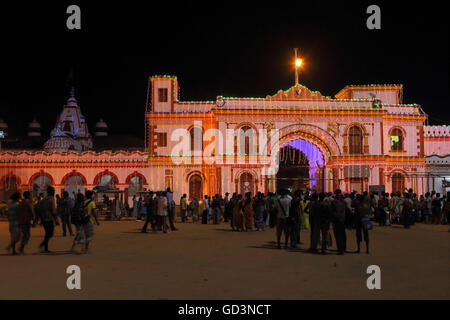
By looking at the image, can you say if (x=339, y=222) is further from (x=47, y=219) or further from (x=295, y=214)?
(x=47, y=219)

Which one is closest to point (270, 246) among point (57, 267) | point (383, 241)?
point (383, 241)

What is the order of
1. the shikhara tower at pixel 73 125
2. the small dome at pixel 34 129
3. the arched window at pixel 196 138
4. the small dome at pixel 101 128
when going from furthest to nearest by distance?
the small dome at pixel 101 128 → the small dome at pixel 34 129 → the shikhara tower at pixel 73 125 → the arched window at pixel 196 138

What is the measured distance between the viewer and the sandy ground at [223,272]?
6660 mm

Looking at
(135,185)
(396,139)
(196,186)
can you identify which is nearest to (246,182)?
(196,186)

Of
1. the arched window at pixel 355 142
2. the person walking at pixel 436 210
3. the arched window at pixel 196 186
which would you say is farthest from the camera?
the arched window at pixel 196 186

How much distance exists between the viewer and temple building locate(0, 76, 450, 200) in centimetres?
3125

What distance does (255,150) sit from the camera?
31344 millimetres

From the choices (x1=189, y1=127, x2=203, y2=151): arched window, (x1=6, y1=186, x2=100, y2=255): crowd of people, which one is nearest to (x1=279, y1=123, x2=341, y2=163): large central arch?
(x1=189, y1=127, x2=203, y2=151): arched window

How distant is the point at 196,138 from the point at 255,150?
425 cm

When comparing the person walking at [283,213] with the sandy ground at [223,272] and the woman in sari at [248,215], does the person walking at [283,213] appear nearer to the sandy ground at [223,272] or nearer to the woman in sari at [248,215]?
the sandy ground at [223,272]

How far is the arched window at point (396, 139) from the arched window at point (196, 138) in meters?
13.9

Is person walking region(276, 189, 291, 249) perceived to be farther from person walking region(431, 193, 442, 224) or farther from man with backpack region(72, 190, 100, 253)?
person walking region(431, 193, 442, 224)

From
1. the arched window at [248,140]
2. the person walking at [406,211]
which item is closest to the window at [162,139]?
the arched window at [248,140]
